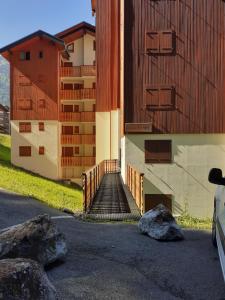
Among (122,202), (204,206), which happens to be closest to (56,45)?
(204,206)

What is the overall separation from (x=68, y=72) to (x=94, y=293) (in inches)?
1524

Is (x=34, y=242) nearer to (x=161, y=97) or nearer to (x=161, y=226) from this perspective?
(x=161, y=226)

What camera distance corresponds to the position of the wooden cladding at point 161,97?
24297 millimetres

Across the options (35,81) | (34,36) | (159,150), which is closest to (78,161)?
(35,81)

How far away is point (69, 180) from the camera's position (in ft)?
135

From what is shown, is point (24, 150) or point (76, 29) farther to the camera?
point (76, 29)

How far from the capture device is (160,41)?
24234mm

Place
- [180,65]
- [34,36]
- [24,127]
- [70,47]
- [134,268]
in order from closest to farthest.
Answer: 1. [134,268]
2. [180,65]
3. [34,36]
4. [24,127]
5. [70,47]

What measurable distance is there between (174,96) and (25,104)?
804 inches

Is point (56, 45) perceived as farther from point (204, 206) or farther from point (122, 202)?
point (122, 202)

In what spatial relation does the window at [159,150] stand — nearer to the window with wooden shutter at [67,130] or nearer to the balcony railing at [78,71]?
the window with wooden shutter at [67,130]

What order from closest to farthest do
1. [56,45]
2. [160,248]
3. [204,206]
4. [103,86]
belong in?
1. [160,248]
2. [204,206]
3. [103,86]
4. [56,45]

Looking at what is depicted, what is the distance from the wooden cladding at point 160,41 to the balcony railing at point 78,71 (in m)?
18.7

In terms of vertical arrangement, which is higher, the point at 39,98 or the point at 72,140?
the point at 39,98
